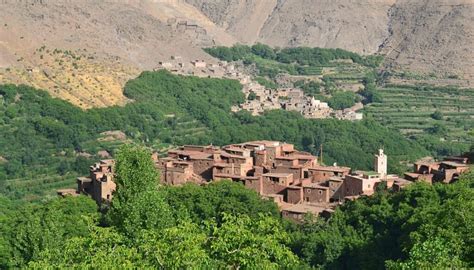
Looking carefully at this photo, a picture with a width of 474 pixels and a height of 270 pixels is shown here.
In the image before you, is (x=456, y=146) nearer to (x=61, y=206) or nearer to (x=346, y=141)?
(x=346, y=141)

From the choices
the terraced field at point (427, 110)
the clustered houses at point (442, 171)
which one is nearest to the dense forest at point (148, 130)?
the terraced field at point (427, 110)

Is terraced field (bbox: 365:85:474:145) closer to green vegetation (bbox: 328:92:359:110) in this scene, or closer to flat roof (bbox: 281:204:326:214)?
green vegetation (bbox: 328:92:359:110)

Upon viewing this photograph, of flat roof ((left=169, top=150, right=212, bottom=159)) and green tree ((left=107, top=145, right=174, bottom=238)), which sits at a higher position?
flat roof ((left=169, top=150, right=212, bottom=159))

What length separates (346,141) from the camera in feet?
220

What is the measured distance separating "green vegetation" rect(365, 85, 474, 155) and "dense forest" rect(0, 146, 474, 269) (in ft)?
97.6

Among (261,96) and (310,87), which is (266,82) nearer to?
(310,87)

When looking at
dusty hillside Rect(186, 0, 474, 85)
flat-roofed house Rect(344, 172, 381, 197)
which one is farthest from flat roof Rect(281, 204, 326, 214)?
dusty hillside Rect(186, 0, 474, 85)

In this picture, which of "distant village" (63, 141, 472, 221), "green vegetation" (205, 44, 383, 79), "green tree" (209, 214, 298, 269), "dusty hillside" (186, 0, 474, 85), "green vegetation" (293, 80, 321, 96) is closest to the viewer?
"green tree" (209, 214, 298, 269)

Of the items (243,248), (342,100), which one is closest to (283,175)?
(243,248)

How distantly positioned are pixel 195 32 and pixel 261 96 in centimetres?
2144

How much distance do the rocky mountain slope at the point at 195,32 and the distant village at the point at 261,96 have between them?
2317 millimetres

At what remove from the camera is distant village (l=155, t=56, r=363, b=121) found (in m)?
77.8

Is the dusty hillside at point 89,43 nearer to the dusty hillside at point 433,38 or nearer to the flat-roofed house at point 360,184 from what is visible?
the dusty hillside at point 433,38

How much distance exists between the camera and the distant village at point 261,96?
77812 millimetres
